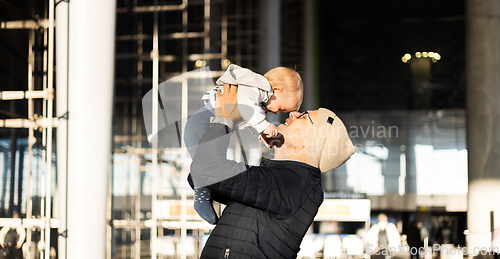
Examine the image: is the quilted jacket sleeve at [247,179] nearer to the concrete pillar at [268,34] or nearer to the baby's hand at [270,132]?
the baby's hand at [270,132]

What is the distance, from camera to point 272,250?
1108mm

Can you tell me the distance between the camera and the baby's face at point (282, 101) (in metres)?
1.19

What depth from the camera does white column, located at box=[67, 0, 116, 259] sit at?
234cm

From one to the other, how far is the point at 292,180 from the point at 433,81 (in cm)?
2675

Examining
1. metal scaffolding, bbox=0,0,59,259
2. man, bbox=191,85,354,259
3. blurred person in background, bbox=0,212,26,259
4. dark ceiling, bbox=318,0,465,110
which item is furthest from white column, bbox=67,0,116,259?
dark ceiling, bbox=318,0,465,110

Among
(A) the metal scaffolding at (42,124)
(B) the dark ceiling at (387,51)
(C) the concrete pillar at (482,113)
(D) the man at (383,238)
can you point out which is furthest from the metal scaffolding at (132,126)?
(B) the dark ceiling at (387,51)

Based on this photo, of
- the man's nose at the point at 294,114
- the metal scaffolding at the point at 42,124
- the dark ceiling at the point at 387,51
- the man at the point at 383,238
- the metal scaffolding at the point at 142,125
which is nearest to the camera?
Result: the man's nose at the point at 294,114

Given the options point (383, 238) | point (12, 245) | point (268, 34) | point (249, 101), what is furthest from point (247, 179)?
point (383, 238)

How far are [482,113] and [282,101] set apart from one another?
1129 centimetres

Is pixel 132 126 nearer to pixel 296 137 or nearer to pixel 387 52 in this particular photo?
pixel 296 137

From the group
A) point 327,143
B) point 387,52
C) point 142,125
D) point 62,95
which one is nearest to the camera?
point 327,143

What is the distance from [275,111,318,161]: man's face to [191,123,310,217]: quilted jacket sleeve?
61 mm

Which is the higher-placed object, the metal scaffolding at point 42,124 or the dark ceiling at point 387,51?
the dark ceiling at point 387,51

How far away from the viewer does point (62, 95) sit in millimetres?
2367
